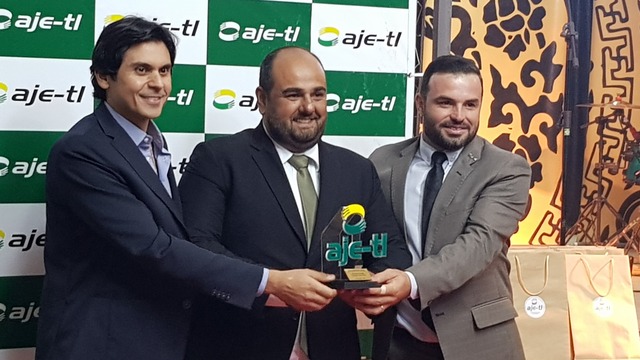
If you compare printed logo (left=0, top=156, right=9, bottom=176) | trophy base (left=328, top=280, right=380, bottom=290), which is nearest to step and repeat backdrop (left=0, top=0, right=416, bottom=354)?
printed logo (left=0, top=156, right=9, bottom=176)

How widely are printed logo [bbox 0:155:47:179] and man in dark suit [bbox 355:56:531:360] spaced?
1.12 metres

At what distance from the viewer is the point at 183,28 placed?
2768 mm

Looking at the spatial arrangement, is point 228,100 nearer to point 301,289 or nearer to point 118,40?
point 118,40

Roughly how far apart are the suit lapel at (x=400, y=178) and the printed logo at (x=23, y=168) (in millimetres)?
1137

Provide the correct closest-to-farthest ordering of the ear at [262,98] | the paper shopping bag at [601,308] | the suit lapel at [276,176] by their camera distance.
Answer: the suit lapel at [276,176] < the ear at [262,98] < the paper shopping bag at [601,308]

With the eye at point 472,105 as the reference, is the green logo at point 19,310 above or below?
below

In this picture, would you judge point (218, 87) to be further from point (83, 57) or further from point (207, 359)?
point (207, 359)

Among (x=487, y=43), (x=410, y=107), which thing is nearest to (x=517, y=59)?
(x=487, y=43)

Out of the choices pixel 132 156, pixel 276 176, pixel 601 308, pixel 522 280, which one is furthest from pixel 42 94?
pixel 601 308

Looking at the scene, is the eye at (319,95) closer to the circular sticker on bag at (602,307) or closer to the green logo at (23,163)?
the green logo at (23,163)

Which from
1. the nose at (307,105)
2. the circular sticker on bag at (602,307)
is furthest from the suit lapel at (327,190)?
the circular sticker on bag at (602,307)

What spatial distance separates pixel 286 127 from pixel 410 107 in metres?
1.00

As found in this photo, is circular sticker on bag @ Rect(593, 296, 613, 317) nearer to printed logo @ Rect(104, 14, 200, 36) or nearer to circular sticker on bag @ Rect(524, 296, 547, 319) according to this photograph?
circular sticker on bag @ Rect(524, 296, 547, 319)

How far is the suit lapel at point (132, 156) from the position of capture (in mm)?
1942
